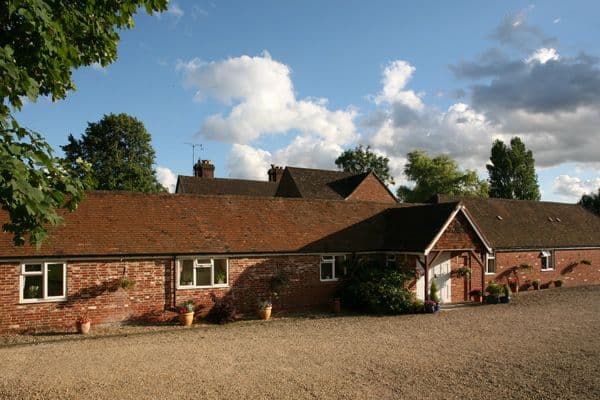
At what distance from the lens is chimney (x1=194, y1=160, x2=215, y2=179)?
162ft

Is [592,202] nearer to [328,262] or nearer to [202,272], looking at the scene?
[328,262]

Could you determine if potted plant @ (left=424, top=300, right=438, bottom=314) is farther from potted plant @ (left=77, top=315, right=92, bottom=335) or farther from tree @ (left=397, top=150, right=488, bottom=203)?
tree @ (left=397, top=150, right=488, bottom=203)

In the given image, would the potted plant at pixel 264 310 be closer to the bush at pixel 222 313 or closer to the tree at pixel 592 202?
the bush at pixel 222 313

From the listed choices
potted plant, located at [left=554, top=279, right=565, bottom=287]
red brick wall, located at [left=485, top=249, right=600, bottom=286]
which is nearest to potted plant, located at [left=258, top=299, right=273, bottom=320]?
red brick wall, located at [left=485, top=249, right=600, bottom=286]

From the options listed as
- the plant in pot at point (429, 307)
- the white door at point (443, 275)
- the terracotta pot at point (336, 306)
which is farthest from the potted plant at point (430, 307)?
the terracotta pot at point (336, 306)

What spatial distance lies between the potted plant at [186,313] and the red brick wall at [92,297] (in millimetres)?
769

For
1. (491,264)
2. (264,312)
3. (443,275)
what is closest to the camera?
(264,312)

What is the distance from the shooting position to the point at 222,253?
1803 centimetres

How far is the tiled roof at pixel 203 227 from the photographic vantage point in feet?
54.2

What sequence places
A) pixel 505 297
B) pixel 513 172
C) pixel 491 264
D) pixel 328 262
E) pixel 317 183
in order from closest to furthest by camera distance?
pixel 328 262 → pixel 505 297 → pixel 491 264 → pixel 317 183 → pixel 513 172

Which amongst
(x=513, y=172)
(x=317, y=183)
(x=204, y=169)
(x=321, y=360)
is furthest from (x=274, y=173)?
(x=321, y=360)

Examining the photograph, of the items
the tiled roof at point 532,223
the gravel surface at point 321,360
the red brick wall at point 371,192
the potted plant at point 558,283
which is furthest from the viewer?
the red brick wall at point 371,192

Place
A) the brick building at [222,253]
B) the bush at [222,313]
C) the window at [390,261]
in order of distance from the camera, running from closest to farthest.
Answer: the brick building at [222,253]
the bush at [222,313]
the window at [390,261]

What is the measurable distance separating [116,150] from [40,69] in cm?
4076
